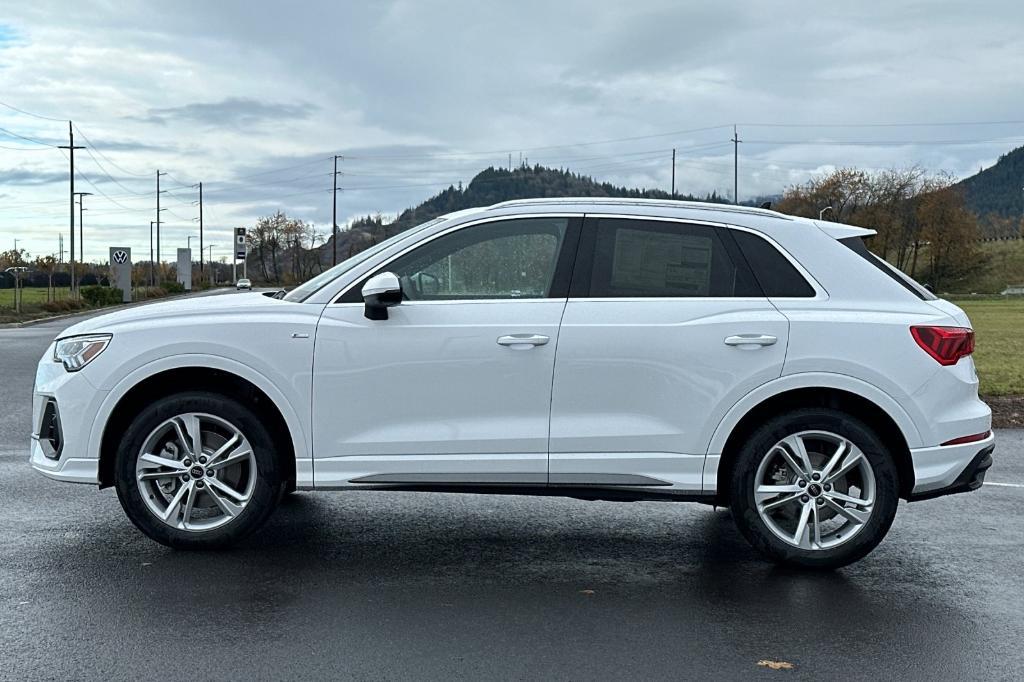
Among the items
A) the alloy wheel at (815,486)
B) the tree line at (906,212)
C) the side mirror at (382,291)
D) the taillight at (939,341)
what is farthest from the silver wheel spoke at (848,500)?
the tree line at (906,212)

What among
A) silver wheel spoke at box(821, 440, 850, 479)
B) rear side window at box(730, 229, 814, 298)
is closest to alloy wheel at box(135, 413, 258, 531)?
rear side window at box(730, 229, 814, 298)

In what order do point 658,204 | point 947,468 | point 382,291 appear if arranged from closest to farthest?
point 382,291 < point 947,468 < point 658,204

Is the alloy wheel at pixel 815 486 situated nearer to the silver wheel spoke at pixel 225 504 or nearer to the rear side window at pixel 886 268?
the rear side window at pixel 886 268

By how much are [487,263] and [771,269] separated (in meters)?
1.48

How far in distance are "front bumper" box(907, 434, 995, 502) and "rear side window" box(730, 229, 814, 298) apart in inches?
39.5

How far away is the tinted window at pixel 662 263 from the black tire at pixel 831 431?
724 millimetres

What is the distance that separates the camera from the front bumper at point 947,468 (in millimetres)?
5191

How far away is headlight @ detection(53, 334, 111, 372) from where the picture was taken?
5383mm

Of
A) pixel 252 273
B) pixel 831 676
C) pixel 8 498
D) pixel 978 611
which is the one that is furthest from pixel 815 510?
pixel 252 273

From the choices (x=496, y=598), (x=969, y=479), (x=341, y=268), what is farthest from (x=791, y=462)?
(x=341, y=268)

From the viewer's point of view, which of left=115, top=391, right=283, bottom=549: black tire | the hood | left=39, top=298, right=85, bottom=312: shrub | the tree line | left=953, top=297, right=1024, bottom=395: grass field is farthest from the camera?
the tree line

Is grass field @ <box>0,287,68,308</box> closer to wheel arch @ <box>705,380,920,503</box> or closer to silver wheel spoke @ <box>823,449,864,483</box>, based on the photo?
wheel arch @ <box>705,380,920,503</box>

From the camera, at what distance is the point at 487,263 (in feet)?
17.7

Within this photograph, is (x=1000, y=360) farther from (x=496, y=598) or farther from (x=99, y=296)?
(x=99, y=296)
